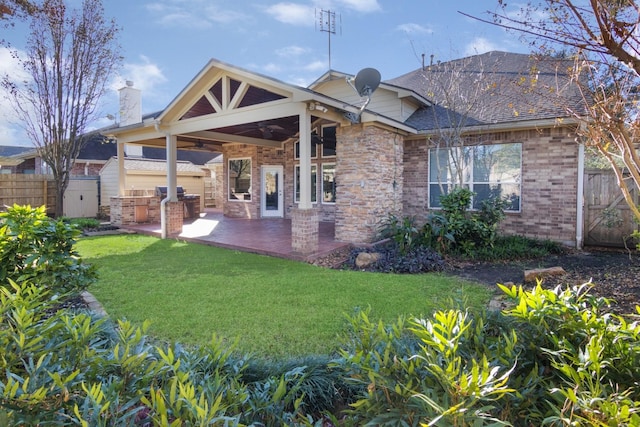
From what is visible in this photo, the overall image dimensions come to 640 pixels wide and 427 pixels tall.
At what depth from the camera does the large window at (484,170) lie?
10.2 meters

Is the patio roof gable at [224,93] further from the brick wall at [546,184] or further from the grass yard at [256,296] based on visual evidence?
the brick wall at [546,184]

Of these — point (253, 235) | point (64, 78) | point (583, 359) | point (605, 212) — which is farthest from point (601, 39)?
point (64, 78)

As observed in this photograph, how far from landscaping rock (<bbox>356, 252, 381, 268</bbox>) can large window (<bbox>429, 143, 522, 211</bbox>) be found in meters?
3.52

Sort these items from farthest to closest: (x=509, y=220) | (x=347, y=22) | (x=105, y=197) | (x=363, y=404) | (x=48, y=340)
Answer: (x=105, y=197) → (x=347, y=22) → (x=509, y=220) → (x=48, y=340) → (x=363, y=404)

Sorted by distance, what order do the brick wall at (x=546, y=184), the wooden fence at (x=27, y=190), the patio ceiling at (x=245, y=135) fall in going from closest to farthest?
1. the brick wall at (x=546, y=184)
2. the patio ceiling at (x=245, y=135)
3. the wooden fence at (x=27, y=190)

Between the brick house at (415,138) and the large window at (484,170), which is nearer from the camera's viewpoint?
the brick house at (415,138)

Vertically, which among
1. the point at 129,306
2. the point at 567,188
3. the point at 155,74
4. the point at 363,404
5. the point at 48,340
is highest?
the point at 155,74

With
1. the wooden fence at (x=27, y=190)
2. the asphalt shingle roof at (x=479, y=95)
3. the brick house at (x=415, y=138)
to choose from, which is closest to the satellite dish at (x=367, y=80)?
the brick house at (x=415, y=138)

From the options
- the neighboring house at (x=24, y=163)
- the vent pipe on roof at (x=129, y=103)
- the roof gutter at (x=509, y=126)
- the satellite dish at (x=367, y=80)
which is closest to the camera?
the satellite dish at (x=367, y=80)

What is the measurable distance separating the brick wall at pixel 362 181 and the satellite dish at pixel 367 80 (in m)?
0.94

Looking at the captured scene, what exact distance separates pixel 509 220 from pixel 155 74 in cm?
1744

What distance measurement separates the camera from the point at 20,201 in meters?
15.5

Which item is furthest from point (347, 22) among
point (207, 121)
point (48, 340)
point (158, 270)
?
point (48, 340)

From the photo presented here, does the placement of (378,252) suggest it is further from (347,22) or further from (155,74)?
(155,74)
